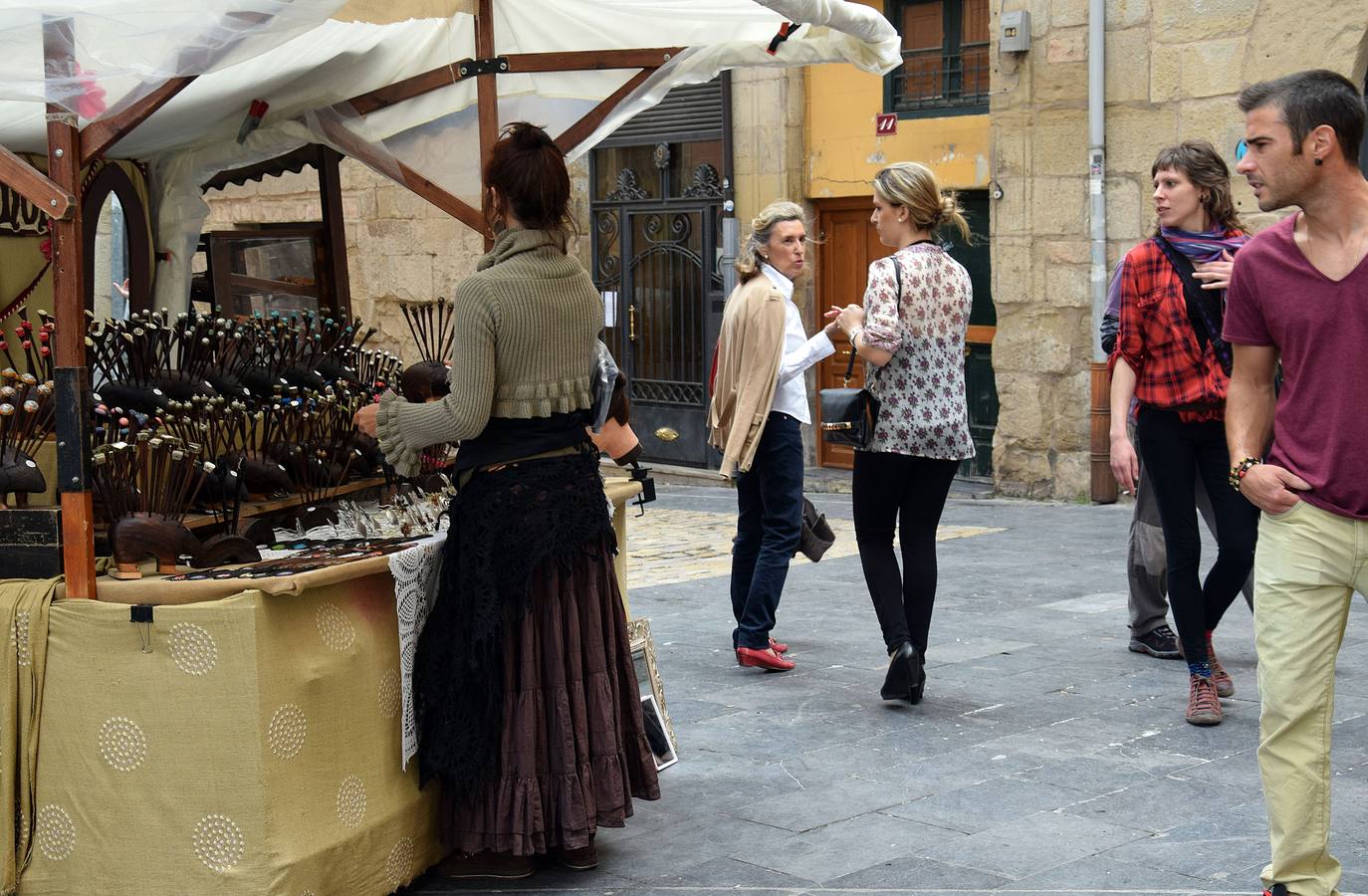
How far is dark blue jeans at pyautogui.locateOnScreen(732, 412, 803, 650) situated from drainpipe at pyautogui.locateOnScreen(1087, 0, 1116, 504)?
15.4ft

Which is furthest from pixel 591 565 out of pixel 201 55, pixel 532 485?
pixel 201 55

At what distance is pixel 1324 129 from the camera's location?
3408mm

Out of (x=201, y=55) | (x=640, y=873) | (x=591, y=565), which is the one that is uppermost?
(x=201, y=55)

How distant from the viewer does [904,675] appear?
18.0ft

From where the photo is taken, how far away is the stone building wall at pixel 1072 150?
9.94m

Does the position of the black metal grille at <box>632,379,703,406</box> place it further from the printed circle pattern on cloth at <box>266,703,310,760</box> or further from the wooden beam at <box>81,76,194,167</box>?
the printed circle pattern on cloth at <box>266,703,310,760</box>

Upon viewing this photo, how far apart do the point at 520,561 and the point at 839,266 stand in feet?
30.1

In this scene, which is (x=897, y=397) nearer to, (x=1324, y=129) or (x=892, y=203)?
(x=892, y=203)

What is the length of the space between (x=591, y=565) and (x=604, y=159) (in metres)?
10.5

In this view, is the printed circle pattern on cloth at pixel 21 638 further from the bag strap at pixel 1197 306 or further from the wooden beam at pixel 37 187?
the bag strap at pixel 1197 306

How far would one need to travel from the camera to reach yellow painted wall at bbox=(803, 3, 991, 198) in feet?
38.3

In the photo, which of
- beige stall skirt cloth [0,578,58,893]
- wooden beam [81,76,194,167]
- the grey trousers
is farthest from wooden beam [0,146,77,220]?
the grey trousers

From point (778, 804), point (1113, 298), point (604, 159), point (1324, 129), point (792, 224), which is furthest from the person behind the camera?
point (604, 159)

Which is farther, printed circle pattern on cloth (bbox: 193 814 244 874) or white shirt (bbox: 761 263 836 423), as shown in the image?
white shirt (bbox: 761 263 836 423)
